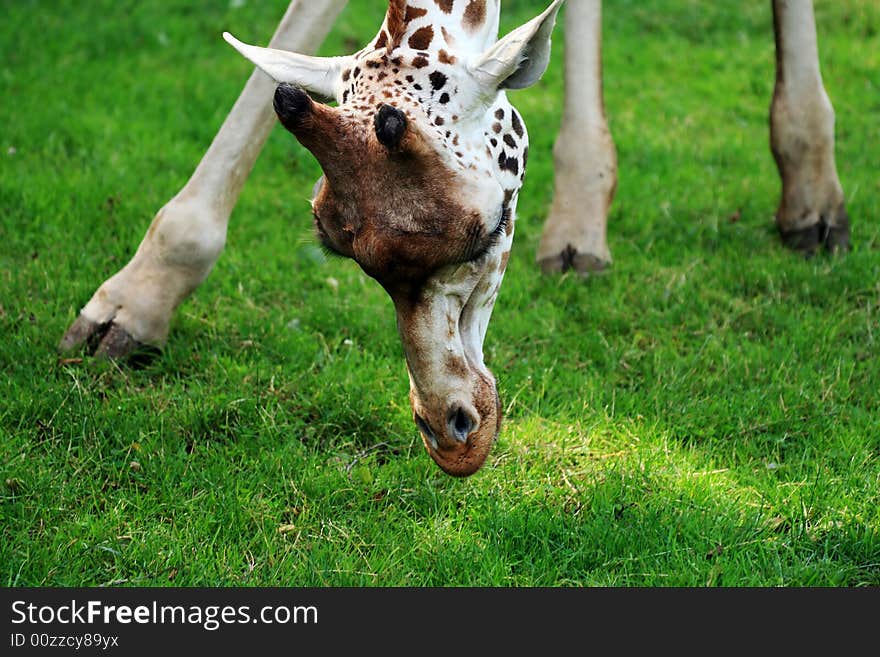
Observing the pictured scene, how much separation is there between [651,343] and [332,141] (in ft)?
8.84

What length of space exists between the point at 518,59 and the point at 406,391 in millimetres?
1925

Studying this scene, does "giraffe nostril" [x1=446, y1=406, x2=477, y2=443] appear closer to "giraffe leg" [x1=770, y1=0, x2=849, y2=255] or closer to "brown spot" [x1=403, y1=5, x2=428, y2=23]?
"brown spot" [x1=403, y1=5, x2=428, y2=23]

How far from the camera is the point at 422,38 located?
3477 mm

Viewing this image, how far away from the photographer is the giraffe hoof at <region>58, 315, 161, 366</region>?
16.3ft

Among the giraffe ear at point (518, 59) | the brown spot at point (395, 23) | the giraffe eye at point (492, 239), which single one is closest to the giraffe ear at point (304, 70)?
the brown spot at point (395, 23)

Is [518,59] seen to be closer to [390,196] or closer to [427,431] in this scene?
[390,196]

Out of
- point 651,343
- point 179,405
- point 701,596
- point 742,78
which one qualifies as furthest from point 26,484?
point 742,78

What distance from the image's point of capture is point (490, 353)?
520 centimetres

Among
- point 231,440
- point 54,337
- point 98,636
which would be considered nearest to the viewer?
point 98,636

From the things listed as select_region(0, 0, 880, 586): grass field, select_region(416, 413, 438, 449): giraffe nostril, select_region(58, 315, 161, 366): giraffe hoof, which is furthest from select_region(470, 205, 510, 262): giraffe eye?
select_region(58, 315, 161, 366): giraffe hoof

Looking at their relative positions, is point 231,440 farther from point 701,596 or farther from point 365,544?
point 701,596

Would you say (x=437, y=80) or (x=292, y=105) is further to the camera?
(x=437, y=80)

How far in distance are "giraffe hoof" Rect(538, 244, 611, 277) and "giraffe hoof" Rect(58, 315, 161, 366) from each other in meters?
2.11

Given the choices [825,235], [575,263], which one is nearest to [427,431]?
[575,263]
